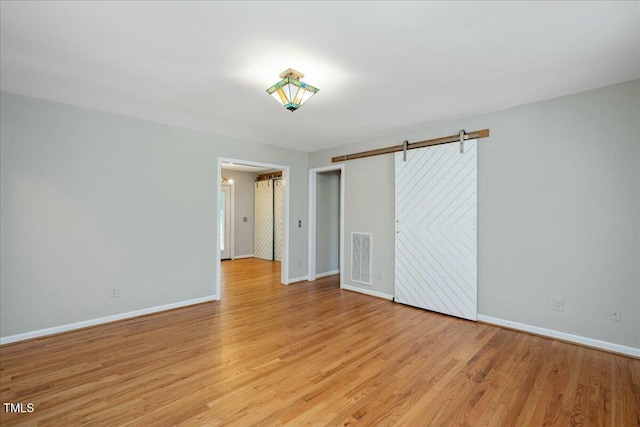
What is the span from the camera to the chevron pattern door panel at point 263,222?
8.09 m

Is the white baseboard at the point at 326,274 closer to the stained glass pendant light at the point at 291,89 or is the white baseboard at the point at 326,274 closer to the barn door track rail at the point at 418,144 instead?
the barn door track rail at the point at 418,144

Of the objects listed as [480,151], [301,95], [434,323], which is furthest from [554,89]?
[434,323]

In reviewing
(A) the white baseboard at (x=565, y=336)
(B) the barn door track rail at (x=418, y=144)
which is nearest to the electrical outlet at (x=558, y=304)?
(A) the white baseboard at (x=565, y=336)

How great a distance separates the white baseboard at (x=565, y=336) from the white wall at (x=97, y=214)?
12.4ft

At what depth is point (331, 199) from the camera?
20.0 feet

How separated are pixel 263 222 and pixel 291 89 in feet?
20.0

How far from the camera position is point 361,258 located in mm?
4820

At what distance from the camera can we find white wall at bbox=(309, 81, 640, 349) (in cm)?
266

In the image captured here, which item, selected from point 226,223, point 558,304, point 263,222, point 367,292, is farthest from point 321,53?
point 226,223

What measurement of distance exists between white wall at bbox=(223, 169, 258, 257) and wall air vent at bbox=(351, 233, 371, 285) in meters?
4.33

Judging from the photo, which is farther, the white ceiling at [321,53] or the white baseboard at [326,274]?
the white baseboard at [326,274]

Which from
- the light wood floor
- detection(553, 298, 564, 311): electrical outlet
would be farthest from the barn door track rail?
the light wood floor

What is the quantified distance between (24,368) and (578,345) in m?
4.95

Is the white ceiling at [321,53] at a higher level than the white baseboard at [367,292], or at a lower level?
higher
